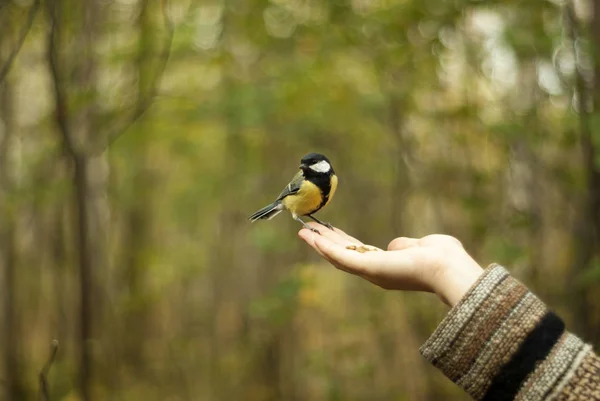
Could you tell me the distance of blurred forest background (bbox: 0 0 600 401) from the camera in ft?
11.8

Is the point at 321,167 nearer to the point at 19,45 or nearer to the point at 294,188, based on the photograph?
the point at 294,188

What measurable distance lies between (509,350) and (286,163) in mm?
5653

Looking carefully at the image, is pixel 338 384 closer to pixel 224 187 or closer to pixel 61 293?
pixel 224 187

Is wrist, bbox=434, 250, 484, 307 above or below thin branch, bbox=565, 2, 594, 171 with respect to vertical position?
below

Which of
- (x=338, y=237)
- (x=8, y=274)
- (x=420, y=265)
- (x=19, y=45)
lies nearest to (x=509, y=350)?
(x=420, y=265)

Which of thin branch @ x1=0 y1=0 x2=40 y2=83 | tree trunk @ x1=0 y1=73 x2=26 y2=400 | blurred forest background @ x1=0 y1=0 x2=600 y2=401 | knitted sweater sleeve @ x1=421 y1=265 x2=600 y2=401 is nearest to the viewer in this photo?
knitted sweater sleeve @ x1=421 y1=265 x2=600 y2=401

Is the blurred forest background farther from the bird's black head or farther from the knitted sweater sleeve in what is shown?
the knitted sweater sleeve

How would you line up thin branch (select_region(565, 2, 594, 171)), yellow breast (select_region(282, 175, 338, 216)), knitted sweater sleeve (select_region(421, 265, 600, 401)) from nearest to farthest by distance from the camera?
knitted sweater sleeve (select_region(421, 265, 600, 401))
yellow breast (select_region(282, 175, 338, 216))
thin branch (select_region(565, 2, 594, 171))

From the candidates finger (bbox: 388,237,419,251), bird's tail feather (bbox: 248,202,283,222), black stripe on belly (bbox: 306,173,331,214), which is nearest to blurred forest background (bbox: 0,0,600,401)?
bird's tail feather (bbox: 248,202,283,222)

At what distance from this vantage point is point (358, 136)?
5.99 meters

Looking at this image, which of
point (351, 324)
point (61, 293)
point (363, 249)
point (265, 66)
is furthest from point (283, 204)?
point (61, 293)

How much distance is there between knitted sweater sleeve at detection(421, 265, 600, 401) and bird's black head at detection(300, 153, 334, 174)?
101cm

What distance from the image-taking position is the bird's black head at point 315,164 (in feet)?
7.06

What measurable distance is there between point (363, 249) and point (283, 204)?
0.61m
